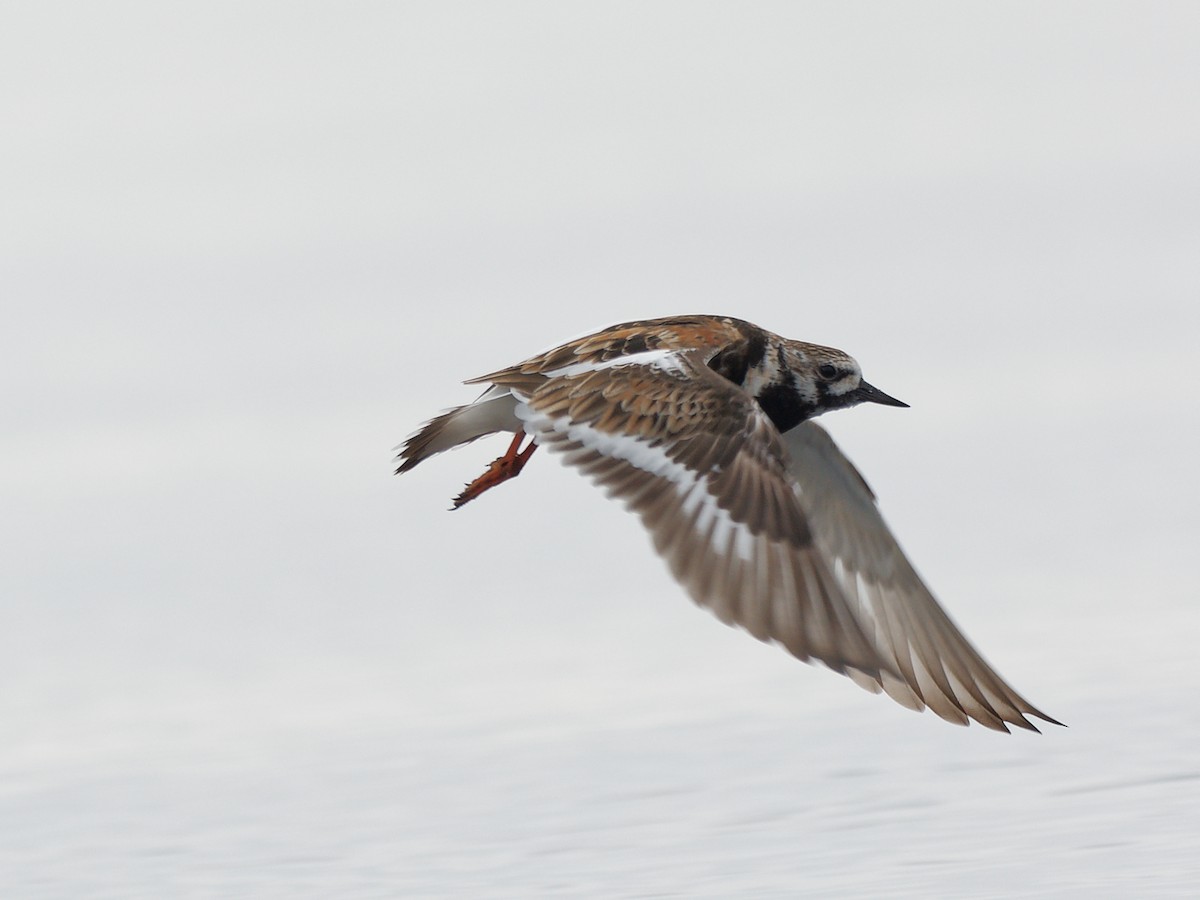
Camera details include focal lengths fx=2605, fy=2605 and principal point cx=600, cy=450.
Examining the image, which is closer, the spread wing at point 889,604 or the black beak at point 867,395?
the spread wing at point 889,604

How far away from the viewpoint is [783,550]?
826 centimetres

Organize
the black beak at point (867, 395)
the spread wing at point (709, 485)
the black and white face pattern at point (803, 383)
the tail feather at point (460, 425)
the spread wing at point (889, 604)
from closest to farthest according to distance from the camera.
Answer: the spread wing at point (709, 485), the spread wing at point (889, 604), the tail feather at point (460, 425), the black and white face pattern at point (803, 383), the black beak at point (867, 395)

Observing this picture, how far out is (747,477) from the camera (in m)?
8.42

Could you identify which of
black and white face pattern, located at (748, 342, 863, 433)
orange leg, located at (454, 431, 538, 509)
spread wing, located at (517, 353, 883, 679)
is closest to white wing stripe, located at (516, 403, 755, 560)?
spread wing, located at (517, 353, 883, 679)

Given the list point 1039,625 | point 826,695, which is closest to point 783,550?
point 826,695

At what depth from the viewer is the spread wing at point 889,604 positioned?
896 centimetres

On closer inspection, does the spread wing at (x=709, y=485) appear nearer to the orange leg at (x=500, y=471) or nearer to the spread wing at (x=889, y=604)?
the spread wing at (x=889, y=604)

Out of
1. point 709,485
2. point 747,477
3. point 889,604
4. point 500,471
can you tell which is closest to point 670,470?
point 709,485

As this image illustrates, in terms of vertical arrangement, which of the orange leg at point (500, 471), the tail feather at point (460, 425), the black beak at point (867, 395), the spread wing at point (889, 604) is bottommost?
the spread wing at point (889, 604)

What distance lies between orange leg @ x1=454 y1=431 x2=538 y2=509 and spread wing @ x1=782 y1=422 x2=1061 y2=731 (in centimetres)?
98

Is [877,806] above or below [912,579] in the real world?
below

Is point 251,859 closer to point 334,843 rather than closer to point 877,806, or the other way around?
point 334,843

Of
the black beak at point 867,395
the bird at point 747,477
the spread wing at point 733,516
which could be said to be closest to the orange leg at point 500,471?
the bird at point 747,477

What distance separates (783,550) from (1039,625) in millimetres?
4282
